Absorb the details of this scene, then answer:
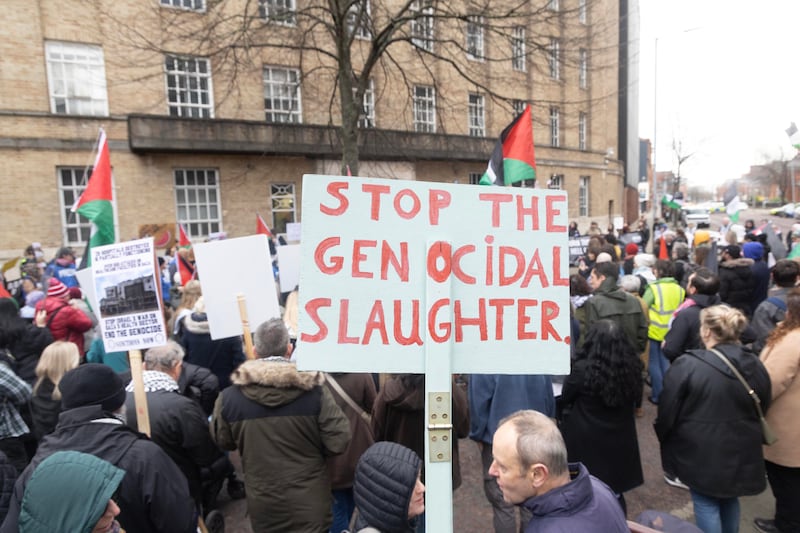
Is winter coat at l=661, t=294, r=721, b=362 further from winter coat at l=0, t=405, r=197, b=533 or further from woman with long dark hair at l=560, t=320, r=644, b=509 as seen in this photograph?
winter coat at l=0, t=405, r=197, b=533

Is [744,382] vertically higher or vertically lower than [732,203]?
lower

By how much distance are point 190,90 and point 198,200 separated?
3.94m

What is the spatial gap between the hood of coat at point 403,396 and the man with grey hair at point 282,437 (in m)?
0.30

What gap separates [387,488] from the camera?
1813mm

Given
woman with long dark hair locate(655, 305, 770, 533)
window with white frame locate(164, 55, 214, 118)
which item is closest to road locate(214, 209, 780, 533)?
woman with long dark hair locate(655, 305, 770, 533)

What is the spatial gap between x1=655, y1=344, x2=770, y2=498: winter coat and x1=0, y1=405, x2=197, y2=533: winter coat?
2727 millimetres

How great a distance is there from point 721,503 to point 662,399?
0.72 metres

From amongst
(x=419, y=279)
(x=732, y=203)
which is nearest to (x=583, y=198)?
(x=732, y=203)

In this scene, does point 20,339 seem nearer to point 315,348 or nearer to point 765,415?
point 315,348

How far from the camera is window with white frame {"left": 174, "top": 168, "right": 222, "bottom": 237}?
18.0 m

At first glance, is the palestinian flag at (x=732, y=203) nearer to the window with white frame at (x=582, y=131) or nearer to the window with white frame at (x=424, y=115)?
the window with white frame at (x=424, y=115)

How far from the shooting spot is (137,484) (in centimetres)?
206

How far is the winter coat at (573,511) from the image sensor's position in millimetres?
1595

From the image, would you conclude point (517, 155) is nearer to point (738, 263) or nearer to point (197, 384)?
point (738, 263)
